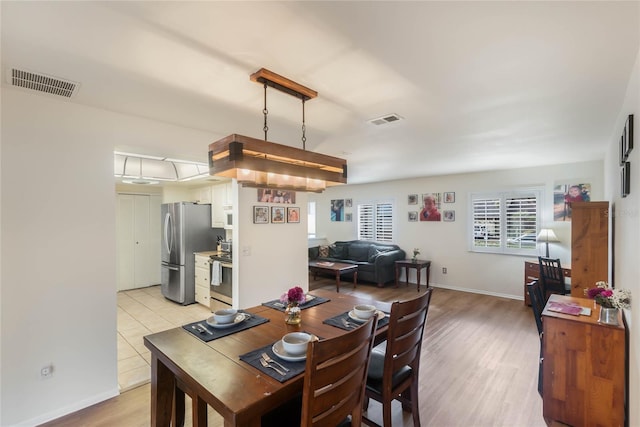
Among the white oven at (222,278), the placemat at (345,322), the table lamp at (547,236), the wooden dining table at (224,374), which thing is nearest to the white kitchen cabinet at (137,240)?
the white oven at (222,278)

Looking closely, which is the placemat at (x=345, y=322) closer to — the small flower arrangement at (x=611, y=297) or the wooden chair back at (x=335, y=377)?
the wooden chair back at (x=335, y=377)

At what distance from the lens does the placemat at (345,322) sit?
198 cm

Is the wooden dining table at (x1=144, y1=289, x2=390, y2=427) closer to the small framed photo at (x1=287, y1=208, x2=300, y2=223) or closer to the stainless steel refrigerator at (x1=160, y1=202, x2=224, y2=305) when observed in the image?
the small framed photo at (x1=287, y1=208, x2=300, y2=223)

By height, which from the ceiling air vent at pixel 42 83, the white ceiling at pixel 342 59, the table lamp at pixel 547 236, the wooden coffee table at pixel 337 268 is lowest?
the wooden coffee table at pixel 337 268

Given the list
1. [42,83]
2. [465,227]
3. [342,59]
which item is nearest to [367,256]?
[465,227]

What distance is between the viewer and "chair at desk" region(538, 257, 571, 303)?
13.1 feet

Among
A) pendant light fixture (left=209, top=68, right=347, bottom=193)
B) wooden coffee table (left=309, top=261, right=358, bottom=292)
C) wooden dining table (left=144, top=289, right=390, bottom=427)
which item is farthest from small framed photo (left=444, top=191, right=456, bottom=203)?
pendant light fixture (left=209, top=68, right=347, bottom=193)

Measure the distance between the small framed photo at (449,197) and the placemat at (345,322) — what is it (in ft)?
15.5

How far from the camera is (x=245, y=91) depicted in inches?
84.5

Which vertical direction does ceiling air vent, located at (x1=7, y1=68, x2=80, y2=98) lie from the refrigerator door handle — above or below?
above

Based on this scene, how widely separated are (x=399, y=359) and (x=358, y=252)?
17.6 feet

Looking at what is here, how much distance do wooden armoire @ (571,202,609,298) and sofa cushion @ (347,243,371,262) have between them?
4201 mm

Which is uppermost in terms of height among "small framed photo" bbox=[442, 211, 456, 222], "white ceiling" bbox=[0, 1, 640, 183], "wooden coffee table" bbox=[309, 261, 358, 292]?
"white ceiling" bbox=[0, 1, 640, 183]

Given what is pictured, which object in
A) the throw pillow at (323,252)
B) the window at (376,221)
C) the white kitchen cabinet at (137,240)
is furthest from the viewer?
the throw pillow at (323,252)
